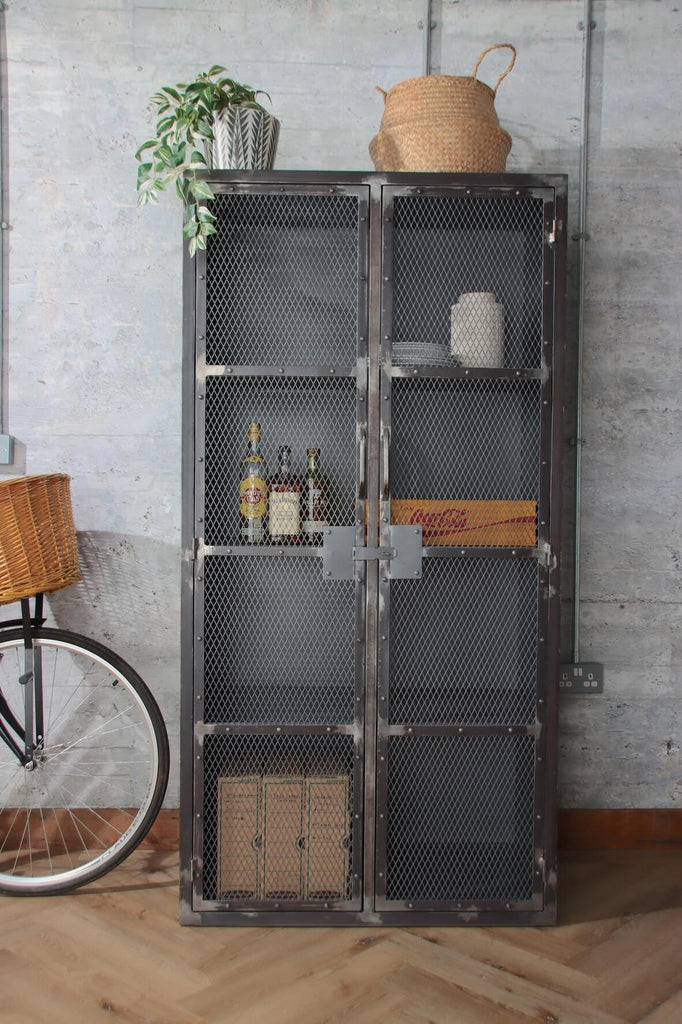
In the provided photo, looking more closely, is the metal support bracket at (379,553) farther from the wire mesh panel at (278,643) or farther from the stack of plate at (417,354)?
the stack of plate at (417,354)

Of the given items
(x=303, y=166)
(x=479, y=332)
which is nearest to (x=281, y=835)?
(x=479, y=332)

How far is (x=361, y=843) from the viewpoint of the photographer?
2.02 metres

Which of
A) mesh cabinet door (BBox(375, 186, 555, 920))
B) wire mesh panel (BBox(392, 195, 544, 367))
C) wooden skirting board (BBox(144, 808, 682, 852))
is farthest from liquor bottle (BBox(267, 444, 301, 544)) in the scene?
wooden skirting board (BBox(144, 808, 682, 852))

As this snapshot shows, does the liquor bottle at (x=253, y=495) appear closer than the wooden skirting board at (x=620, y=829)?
Yes

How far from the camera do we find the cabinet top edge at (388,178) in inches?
76.9

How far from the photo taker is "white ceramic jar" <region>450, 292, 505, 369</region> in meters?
2.09

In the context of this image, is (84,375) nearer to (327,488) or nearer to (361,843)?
(327,488)

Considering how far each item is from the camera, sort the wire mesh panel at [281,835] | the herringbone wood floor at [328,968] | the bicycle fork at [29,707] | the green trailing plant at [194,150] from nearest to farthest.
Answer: the herringbone wood floor at [328,968] → the green trailing plant at [194,150] → the wire mesh panel at [281,835] → the bicycle fork at [29,707]

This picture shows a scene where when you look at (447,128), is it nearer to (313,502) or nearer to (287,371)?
(287,371)

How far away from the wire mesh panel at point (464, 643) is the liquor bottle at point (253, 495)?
1.36ft

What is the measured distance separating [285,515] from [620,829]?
158cm

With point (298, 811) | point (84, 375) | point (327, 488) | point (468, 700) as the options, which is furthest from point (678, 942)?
point (84, 375)

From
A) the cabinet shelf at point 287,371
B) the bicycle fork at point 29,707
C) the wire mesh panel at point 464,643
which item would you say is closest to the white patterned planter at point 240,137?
the cabinet shelf at point 287,371

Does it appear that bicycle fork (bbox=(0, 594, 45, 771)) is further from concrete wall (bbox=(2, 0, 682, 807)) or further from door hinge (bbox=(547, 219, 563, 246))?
door hinge (bbox=(547, 219, 563, 246))
